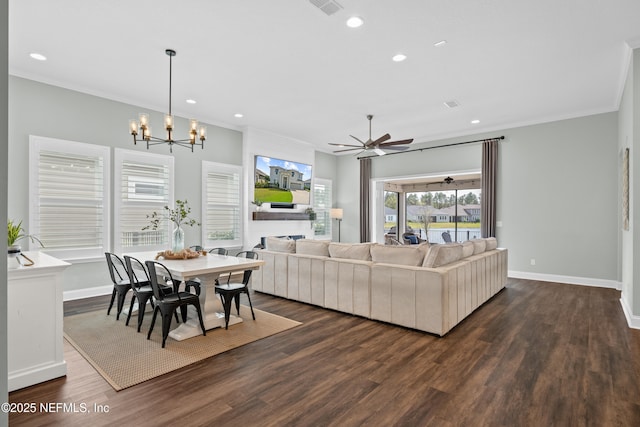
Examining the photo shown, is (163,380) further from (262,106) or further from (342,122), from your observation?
(342,122)

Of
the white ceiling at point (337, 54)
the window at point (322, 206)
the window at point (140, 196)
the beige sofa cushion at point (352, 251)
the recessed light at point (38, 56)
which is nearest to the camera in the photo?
the white ceiling at point (337, 54)

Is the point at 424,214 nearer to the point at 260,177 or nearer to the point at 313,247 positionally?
the point at 260,177

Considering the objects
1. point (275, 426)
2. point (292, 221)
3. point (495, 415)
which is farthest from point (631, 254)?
point (292, 221)

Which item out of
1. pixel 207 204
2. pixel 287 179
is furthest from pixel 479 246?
pixel 207 204

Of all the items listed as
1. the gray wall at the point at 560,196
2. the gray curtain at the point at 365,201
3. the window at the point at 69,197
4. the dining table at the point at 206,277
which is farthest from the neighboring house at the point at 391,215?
the window at the point at 69,197

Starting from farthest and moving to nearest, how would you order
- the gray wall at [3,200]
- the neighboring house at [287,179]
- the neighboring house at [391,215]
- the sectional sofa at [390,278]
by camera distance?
the neighboring house at [391,215] → the neighboring house at [287,179] → the sectional sofa at [390,278] → the gray wall at [3,200]

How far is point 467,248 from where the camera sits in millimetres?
4652

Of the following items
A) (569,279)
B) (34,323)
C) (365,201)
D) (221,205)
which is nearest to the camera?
(34,323)

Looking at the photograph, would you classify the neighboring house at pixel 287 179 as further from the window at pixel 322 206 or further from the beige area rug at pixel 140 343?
the beige area rug at pixel 140 343

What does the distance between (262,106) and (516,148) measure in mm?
5297

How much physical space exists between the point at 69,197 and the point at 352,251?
14.1 ft

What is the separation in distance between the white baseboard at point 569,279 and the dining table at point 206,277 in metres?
5.76

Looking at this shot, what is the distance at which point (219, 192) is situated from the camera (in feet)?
23.0

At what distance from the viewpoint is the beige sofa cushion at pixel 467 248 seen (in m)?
4.54
